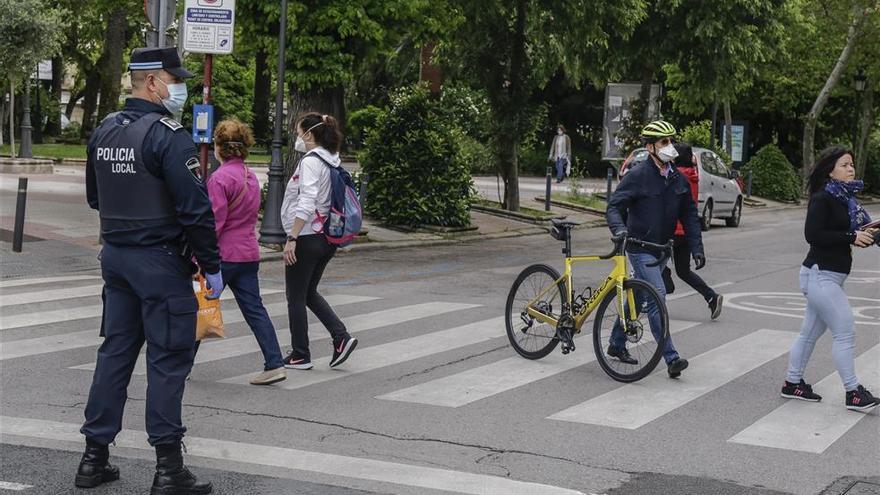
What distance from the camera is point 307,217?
26.8 ft

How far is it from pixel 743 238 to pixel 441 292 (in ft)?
39.1

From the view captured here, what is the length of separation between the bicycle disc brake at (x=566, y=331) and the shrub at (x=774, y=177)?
31751 millimetres

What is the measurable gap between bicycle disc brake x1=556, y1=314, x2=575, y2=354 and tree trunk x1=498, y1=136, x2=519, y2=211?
15677 millimetres

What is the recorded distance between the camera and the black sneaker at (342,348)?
8523 millimetres

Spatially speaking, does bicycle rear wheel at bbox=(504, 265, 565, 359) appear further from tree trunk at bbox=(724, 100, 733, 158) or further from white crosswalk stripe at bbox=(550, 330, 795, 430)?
tree trunk at bbox=(724, 100, 733, 158)

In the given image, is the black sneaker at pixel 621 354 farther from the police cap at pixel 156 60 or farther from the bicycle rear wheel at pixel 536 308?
the police cap at pixel 156 60

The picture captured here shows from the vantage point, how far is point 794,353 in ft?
25.9

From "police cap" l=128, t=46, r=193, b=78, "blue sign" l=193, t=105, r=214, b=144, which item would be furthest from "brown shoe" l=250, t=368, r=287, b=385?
"blue sign" l=193, t=105, r=214, b=144

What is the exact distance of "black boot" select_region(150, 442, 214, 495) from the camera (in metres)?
5.25

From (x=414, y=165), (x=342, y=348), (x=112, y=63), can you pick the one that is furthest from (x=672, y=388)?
(x=112, y=63)

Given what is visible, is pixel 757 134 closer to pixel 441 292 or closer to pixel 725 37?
pixel 725 37

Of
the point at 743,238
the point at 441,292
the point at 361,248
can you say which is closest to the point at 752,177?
the point at 743,238

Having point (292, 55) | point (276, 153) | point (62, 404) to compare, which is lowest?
point (62, 404)

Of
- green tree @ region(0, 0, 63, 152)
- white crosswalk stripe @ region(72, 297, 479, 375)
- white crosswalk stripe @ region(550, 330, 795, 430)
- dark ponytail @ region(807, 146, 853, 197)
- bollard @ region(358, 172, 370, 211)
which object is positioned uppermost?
green tree @ region(0, 0, 63, 152)
